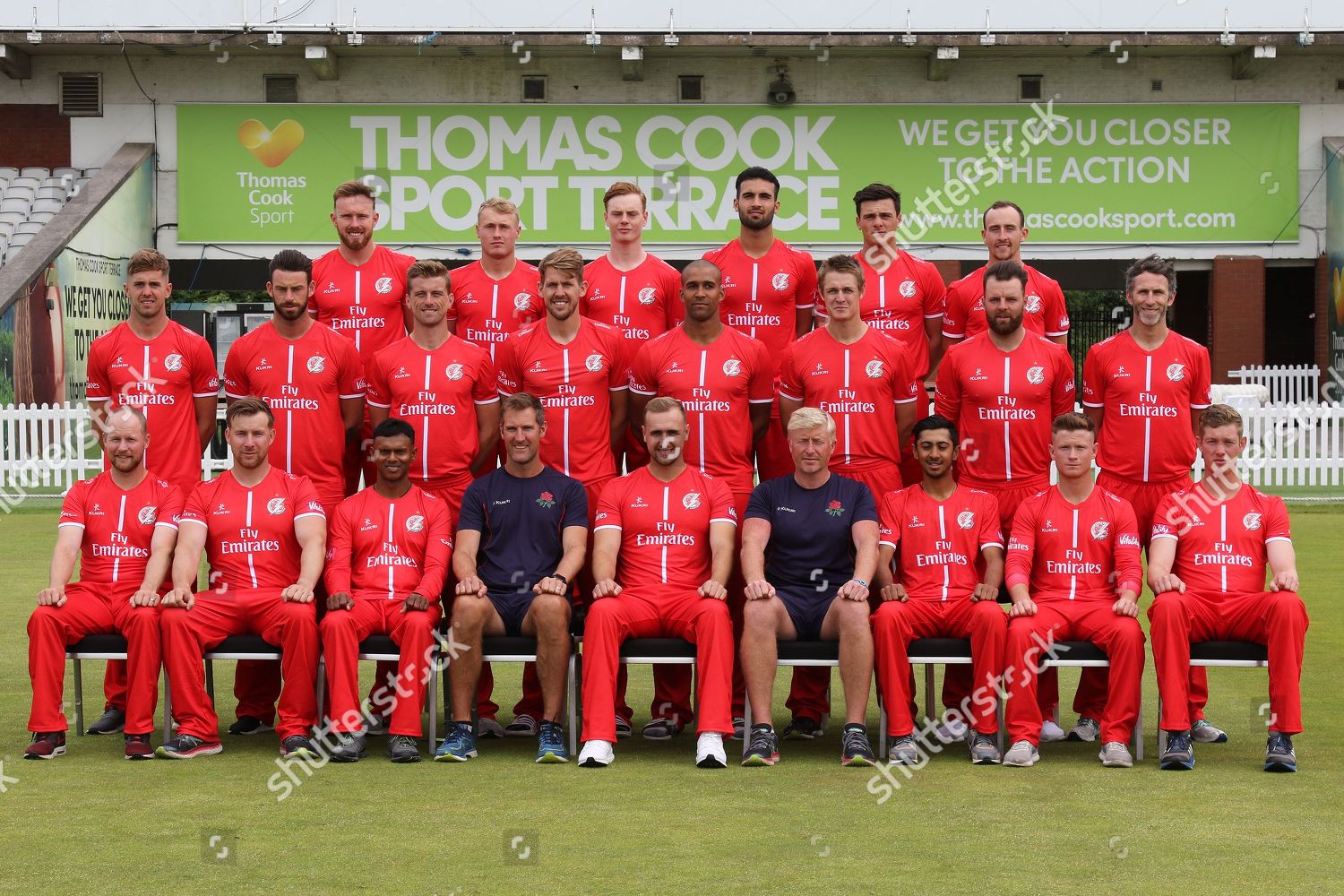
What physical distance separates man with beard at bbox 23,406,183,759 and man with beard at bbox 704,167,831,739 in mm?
2912

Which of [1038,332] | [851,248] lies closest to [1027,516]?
[1038,332]

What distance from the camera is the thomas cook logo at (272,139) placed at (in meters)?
24.3

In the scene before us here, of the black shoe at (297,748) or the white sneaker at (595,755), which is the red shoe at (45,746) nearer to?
the black shoe at (297,748)

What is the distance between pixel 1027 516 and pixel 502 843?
3008 mm

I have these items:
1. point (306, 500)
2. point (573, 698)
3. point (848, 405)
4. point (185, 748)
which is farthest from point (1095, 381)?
point (185, 748)

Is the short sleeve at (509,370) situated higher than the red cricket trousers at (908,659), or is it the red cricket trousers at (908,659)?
the short sleeve at (509,370)

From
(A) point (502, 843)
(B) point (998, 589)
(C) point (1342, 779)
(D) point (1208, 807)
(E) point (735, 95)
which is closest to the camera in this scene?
(A) point (502, 843)

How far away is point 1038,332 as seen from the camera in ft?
26.8

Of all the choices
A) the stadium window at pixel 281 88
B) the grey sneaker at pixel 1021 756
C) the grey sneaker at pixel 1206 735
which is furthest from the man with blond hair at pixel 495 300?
the stadium window at pixel 281 88

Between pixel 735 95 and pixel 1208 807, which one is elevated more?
pixel 735 95

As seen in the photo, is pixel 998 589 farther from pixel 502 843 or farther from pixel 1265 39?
pixel 1265 39

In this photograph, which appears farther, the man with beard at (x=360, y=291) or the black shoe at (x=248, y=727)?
the man with beard at (x=360, y=291)

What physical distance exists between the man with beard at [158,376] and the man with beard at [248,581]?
0.71m

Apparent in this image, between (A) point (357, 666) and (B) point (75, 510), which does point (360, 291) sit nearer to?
(B) point (75, 510)
